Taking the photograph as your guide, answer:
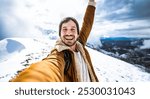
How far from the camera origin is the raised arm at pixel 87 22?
5.84 feet

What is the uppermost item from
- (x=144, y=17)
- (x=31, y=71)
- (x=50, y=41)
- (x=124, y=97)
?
(x=144, y=17)

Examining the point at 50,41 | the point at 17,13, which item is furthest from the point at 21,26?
the point at 50,41

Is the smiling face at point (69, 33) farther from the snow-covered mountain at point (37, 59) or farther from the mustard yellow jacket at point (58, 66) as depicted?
the snow-covered mountain at point (37, 59)

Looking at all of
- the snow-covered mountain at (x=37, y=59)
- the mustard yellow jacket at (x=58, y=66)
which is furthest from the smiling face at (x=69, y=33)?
the snow-covered mountain at (x=37, y=59)

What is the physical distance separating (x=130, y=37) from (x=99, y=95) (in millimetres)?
375

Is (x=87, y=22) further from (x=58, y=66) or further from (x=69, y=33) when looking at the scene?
(x=58, y=66)

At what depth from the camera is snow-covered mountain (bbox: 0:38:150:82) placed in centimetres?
182

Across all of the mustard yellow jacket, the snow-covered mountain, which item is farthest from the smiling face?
the snow-covered mountain

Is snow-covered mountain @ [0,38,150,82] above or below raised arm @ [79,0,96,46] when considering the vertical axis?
below

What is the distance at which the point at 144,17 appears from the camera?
1.85 meters

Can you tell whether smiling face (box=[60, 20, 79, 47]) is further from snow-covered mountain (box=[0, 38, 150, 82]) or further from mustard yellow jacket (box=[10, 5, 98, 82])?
snow-covered mountain (box=[0, 38, 150, 82])

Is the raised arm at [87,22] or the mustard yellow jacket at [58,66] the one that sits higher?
the raised arm at [87,22]

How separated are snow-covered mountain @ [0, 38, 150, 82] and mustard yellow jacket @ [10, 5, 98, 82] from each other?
0.31 feet

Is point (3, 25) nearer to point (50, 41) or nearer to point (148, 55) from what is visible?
point (50, 41)
